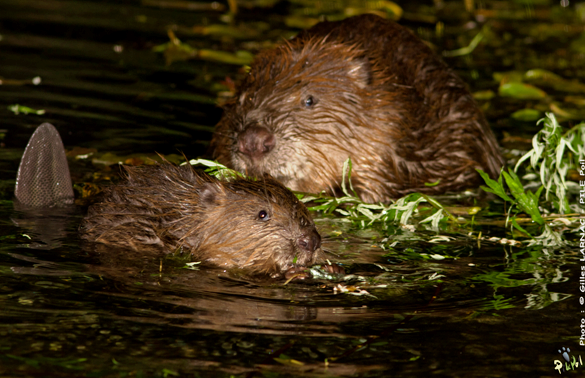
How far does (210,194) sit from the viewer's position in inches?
148

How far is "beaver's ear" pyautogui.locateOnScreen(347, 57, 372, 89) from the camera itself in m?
4.63

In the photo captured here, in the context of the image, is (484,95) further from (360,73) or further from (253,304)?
(253,304)

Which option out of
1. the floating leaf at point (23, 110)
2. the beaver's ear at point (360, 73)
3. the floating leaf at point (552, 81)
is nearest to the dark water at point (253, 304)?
the floating leaf at point (23, 110)

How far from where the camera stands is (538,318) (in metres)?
3.10

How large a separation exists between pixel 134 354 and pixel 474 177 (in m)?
2.92

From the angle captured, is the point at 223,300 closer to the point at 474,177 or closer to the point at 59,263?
the point at 59,263

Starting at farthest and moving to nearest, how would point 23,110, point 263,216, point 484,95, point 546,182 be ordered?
point 484,95
point 23,110
point 546,182
point 263,216

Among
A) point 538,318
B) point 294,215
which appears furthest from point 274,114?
point 538,318

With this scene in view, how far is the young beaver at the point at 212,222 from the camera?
11.8 ft

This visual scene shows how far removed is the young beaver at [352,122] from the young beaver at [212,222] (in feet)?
1.77

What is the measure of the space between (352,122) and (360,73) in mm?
272

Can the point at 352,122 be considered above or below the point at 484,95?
below

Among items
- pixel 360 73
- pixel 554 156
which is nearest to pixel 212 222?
pixel 360 73

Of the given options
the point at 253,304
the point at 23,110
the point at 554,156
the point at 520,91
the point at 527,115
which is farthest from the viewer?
the point at 520,91
